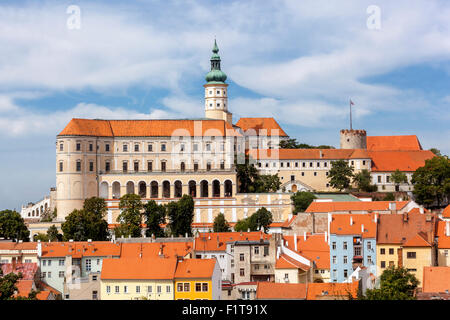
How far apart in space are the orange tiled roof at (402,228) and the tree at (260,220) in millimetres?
21689

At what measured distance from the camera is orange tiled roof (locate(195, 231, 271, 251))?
59.8 m

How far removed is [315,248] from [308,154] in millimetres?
49306

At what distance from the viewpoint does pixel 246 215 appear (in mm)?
89250

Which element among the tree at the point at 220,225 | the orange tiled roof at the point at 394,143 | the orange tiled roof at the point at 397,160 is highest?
the orange tiled roof at the point at 394,143

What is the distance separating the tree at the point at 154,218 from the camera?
7812cm

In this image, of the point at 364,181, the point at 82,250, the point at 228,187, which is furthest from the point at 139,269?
the point at 364,181

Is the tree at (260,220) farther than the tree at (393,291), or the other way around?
the tree at (260,220)

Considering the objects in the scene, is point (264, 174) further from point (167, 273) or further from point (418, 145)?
point (167, 273)

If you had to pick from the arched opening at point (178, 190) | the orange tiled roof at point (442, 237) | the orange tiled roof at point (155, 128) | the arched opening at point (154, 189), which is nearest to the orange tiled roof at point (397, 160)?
the orange tiled roof at point (155, 128)

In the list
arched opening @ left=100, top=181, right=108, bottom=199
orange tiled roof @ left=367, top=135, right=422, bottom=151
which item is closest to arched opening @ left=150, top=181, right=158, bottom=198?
arched opening @ left=100, top=181, right=108, bottom=199

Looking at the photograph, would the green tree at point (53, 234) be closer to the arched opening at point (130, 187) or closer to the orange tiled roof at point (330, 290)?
the arched opening at point (130, 187)

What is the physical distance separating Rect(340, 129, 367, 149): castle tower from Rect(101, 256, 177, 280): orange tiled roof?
228 feet

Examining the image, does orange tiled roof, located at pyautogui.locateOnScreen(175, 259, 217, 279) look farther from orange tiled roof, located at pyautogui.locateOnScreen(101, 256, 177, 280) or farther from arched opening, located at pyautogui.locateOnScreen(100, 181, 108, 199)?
arched opening, located at pyautogui.locateOnScreen(100, 181, 108, 199)

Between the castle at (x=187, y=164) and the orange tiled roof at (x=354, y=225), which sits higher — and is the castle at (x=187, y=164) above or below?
above
